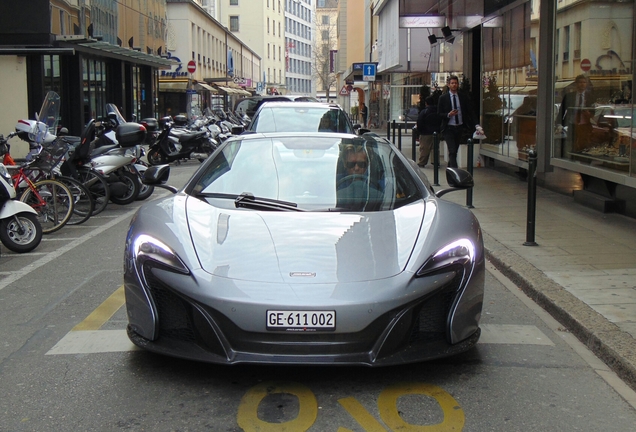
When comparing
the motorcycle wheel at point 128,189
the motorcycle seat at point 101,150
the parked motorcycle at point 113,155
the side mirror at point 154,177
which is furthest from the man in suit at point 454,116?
the side mirror at point 154,177

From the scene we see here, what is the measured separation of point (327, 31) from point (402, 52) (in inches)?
4840

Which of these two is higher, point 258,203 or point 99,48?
point 99,48

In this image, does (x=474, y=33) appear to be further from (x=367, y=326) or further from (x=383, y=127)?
(x=383, y=127)

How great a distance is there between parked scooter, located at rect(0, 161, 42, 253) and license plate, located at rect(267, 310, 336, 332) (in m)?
5.19

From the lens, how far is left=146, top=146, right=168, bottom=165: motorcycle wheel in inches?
722

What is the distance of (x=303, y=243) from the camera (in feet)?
14.4

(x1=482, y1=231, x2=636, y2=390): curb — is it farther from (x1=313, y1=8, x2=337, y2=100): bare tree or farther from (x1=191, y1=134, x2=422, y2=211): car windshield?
(x1=313, y1=8, x2=337, y2=100): bare tree

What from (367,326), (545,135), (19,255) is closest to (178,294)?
(367,326)

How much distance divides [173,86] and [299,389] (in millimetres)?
40807

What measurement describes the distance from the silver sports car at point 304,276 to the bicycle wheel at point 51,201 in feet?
16.3

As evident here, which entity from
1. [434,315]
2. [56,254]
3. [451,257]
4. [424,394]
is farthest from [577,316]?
[56,254]

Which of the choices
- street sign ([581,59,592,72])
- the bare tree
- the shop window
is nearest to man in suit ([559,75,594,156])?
street sign ([581,59,592,72])

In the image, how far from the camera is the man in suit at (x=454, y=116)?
15211mm

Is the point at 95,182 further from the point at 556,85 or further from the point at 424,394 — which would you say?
the point at 424,394
